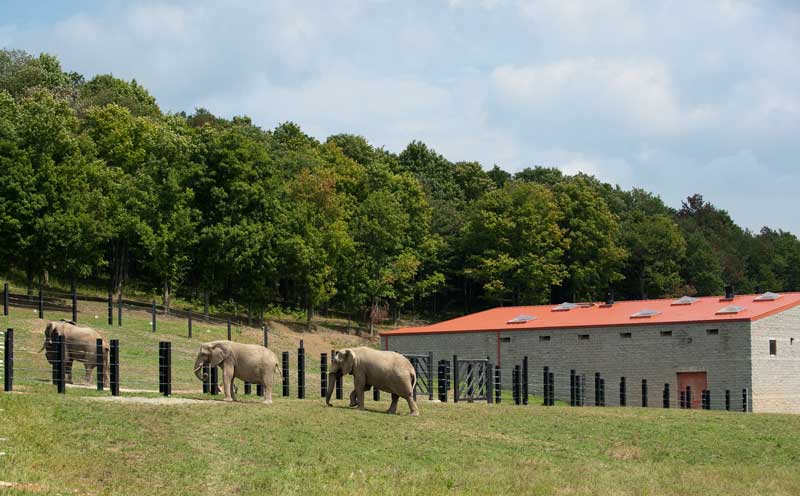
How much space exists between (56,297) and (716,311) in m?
34.8

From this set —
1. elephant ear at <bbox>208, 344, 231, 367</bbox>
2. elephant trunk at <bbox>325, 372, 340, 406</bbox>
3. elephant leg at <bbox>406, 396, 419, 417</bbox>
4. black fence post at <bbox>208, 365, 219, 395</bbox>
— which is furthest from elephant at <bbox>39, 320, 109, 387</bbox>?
elephant leg at <bbox>406, 396, 419, 417</bbox>

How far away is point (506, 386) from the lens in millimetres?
59281

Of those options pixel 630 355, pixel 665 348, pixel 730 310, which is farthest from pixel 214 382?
pixel 730 310

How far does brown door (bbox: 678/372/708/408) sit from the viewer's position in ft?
178

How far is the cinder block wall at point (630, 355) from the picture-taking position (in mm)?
53219

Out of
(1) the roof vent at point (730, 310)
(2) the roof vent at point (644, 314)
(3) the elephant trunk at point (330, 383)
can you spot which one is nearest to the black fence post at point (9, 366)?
(3) the elephant trunk at point (330, 383)

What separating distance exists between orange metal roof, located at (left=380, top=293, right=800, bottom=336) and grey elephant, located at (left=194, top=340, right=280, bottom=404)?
3431cm

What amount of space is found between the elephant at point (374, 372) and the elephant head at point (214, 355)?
278cm

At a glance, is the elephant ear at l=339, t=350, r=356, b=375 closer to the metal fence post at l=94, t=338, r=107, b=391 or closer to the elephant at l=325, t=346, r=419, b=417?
the elephant at l=325, t=346, r=419, b=417

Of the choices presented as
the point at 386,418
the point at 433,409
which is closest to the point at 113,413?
the point at 386,418

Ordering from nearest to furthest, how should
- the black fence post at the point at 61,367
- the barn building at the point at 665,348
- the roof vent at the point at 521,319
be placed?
the black fence post at the point at 61,367 → the barn building at the point at 665,348 → the roof vent at the point at 521,319

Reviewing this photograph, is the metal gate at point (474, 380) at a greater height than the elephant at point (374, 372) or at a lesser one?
lesser

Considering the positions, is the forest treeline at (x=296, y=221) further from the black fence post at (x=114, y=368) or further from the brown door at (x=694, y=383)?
the black fence post at (x=114, y=368)

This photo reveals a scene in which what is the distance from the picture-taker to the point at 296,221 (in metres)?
69.8
